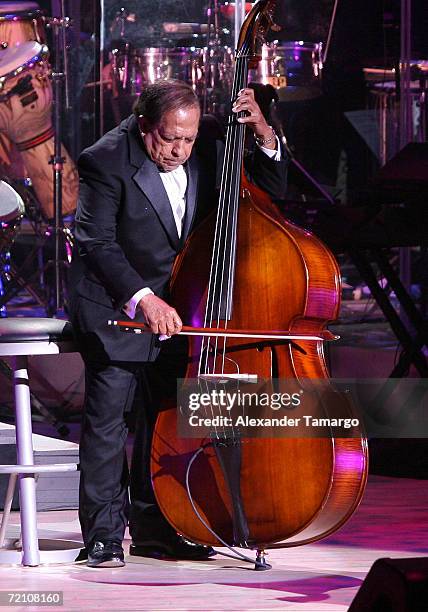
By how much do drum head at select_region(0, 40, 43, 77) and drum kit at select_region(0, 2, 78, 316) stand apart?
0.30 feet

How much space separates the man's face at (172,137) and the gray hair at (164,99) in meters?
0.01

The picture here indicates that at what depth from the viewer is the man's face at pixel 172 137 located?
10.2 feet

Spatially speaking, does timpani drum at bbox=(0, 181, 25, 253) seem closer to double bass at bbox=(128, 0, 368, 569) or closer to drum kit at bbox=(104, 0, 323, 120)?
drum kit at bbox=(104, 0, 323, 120)

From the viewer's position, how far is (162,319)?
9.62ft

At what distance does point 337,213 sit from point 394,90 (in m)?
2.63

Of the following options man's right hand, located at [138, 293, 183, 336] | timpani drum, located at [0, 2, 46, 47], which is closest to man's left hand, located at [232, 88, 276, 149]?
man's right hand, located at [138, 293, 183, 336]

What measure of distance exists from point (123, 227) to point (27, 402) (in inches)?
21.1

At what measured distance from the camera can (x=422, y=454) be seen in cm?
487

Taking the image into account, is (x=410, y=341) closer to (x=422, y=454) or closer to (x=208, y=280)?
(x=422, y=454)

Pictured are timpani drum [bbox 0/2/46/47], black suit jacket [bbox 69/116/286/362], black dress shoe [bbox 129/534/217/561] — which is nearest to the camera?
black suit jacket [bbox 69/116/286/362]

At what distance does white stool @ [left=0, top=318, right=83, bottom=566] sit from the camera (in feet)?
10.6

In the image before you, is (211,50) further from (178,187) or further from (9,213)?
(178,187)

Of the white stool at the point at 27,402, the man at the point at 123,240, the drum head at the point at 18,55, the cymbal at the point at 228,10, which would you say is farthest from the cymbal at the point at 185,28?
the white stool at the point at 27,402

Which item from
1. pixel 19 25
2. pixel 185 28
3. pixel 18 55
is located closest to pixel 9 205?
pixel 18 55
